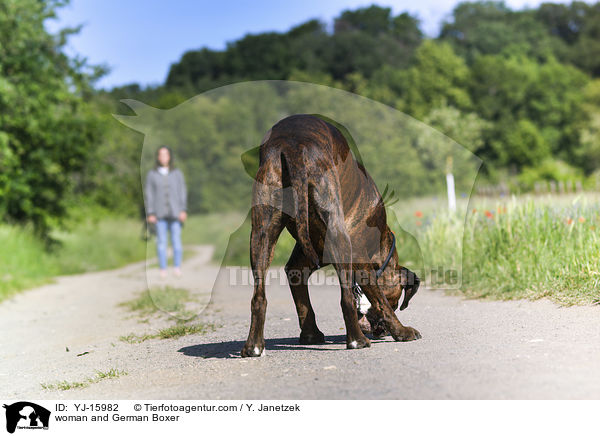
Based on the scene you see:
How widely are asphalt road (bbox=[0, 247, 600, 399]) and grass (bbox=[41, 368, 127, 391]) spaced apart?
9 cm

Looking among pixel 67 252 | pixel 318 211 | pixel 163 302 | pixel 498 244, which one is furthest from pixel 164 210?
pixel 67 252

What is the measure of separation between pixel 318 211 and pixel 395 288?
3.54 feet

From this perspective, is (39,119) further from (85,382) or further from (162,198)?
(85,382)

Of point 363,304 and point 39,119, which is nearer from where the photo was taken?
point 363,304

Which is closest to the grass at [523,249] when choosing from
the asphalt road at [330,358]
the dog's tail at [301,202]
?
the asphalt road at [330,358]

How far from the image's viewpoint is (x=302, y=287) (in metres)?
5.10

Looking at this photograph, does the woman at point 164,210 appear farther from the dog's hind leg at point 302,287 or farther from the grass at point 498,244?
the dog's hind leg at point 302,287

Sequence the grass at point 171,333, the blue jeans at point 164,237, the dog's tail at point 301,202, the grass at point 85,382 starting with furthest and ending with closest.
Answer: the blue jeans at point 164,237 < the grass at point 171,333 < the grass at point 85,382 < the dog's tail at point 301,202

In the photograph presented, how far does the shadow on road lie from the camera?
515 cm

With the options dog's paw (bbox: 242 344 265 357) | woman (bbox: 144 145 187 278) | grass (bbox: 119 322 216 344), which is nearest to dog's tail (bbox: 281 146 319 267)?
dog's paw (bbox: 242 344 265 357)

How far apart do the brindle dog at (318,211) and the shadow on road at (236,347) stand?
457 millimetres

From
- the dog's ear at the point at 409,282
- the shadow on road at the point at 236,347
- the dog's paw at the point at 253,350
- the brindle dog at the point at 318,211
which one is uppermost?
the brindle dog at the point at 318,211
